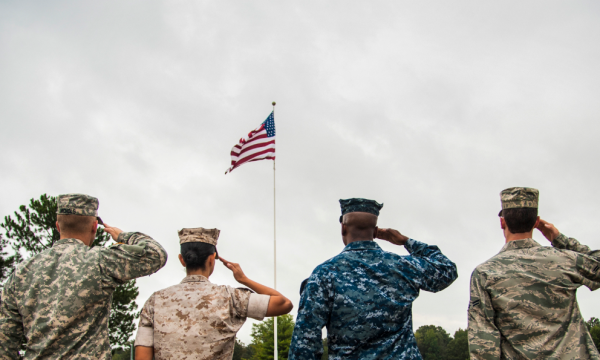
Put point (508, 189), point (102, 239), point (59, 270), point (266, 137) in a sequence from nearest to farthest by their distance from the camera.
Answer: point (59, 270) → point (508, 189) → point (266, 137) → point (102, 239)

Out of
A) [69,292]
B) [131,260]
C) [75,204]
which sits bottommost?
[69,292]

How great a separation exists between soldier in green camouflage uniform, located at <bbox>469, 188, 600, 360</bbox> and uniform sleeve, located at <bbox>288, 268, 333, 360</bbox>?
1.32 metres

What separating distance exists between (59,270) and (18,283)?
366 mm

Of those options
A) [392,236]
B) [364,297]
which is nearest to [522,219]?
[392,236]

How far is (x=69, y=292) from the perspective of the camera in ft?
11.8

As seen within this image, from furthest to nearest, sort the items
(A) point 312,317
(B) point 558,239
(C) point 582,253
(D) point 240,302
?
(B) point 558,239 → (C) point 582,253 → (D) point 240,302 → (A) point 312,317

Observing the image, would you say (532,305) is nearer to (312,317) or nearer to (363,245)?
(363,245)

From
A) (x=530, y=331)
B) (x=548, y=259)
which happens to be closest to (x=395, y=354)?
(x=530, y=331)

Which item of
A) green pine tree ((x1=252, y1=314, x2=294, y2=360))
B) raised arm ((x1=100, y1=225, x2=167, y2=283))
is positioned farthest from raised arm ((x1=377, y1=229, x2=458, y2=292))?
green pine tree ((x1=252, y1=314, x2=294, y2=360))

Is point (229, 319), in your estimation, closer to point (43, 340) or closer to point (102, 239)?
point (43, 340)

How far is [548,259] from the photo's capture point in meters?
3.92

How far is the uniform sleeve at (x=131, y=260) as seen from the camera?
374 cm

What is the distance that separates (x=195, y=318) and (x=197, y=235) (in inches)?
28.6

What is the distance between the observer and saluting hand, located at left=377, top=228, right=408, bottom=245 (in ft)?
13.9
